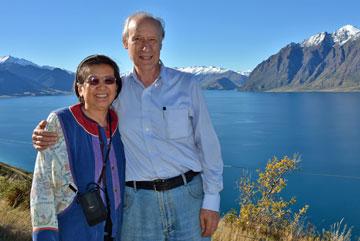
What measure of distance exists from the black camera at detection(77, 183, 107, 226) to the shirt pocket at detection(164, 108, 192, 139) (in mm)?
547

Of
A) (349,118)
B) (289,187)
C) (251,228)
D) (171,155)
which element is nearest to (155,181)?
(171,155)

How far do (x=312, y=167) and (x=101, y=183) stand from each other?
102 ft

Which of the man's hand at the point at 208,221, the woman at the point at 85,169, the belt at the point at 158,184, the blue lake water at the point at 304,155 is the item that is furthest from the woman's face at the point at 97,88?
the blue lake water at the point at 304,155

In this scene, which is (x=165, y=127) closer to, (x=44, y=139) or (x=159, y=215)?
(x=159, y=215)

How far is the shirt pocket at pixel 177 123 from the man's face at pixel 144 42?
0.31m

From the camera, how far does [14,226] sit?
4.64 meters

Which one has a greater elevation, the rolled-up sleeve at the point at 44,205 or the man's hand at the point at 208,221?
the rolled-up sleeve at the point at 44,205

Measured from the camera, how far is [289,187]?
2578 cm

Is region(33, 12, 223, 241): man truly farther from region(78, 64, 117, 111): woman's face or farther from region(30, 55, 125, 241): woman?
region(78, 64, 117, 111): woman's face

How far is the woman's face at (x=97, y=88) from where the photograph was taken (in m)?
2.37

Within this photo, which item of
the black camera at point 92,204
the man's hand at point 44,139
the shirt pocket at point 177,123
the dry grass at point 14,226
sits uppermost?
the shirt pocket at point 177,123

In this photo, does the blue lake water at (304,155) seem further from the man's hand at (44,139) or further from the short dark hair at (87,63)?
the man's hand at (44,139)

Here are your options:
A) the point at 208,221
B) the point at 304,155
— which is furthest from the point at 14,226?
the point at 304,155

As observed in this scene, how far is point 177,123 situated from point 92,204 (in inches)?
27.0
